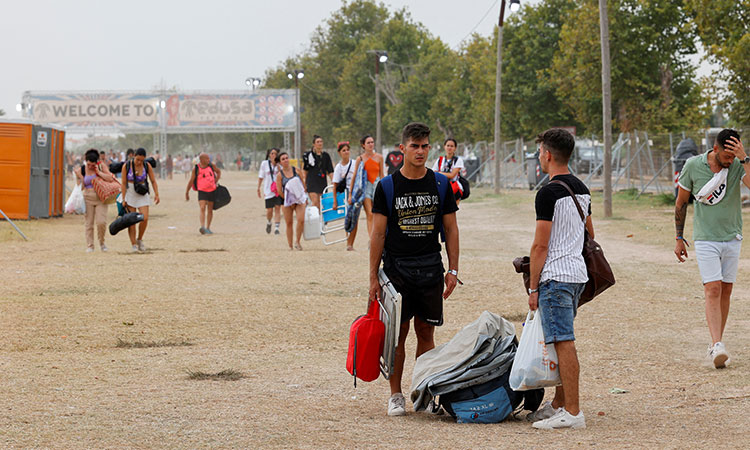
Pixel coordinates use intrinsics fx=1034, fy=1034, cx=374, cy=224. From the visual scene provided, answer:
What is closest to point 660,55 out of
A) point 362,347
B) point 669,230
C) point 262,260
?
point 669,230

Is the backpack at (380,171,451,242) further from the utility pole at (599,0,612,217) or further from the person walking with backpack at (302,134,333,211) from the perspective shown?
the utility pole at (599,0,612,217)

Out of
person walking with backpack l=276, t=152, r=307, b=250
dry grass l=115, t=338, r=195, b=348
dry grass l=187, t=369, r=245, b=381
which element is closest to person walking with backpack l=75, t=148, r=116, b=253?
person walking with backpack l=276, t=152, r=307, b=250

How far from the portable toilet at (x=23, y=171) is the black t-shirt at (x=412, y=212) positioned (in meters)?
20.2

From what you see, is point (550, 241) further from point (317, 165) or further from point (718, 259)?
point (317, 165)

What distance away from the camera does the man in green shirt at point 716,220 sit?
7.08m

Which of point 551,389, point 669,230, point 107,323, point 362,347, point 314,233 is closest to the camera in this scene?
point 362,347

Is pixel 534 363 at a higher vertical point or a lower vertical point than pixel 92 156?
lower

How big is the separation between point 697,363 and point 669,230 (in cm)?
1284

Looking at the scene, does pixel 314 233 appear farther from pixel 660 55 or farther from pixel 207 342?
pixel 660 55

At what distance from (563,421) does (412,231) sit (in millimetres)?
1324

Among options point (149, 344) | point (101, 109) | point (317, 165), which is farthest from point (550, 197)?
point (101, 109)

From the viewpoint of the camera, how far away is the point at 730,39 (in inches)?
943

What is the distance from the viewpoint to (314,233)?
16875mm

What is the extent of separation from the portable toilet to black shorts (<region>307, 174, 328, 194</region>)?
360 inches
